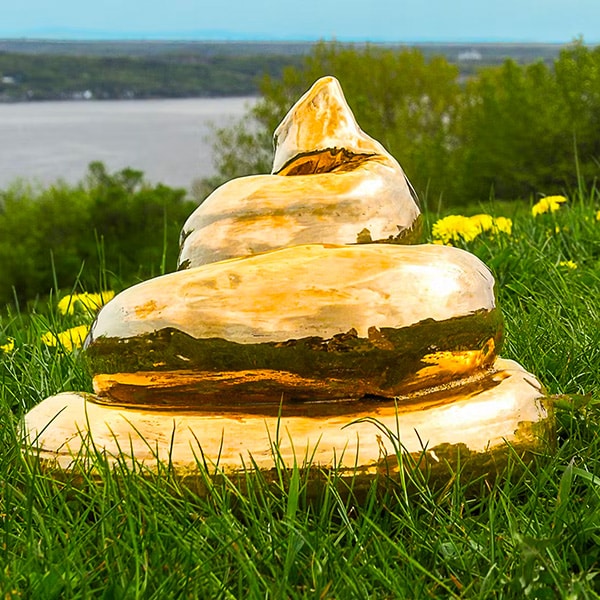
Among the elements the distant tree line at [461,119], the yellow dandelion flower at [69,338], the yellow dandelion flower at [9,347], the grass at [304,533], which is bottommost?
the distant tree line at [461,119]

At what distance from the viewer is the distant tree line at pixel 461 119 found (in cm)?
1498

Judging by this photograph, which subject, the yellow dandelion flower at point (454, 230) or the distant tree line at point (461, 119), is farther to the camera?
→ the distant tree line at point (461, 119)

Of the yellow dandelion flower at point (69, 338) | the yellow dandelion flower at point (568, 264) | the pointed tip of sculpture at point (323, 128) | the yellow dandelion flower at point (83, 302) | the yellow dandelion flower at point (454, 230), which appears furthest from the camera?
the yellow dandelion flower at point (454, 230)

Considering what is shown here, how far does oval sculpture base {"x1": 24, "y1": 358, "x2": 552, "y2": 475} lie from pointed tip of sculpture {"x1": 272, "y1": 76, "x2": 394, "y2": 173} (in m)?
0.65

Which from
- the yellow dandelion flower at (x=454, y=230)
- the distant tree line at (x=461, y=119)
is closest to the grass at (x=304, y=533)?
the yellow dandelion flower at (x=454, y=230)

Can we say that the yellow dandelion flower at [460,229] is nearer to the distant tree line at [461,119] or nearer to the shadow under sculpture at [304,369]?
the distant tree line at [461,119]

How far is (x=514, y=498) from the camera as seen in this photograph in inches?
66.9

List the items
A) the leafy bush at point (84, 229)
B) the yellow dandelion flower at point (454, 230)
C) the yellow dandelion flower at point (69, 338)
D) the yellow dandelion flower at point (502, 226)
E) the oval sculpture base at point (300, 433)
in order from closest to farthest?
the oval sculpture base at point (300, 433) < the yellow dandelion flower at point (69, 338) < the yellow dandelion flower at point (454, 230) < the yellow dandelion flower at point (502, 226) < the leafy bush at point (84, 229)

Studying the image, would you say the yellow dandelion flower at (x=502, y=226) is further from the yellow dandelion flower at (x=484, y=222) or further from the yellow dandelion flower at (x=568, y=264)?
the yellow dandelion flower at (x=568, y=264)

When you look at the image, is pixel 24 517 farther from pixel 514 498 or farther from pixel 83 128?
pixel 83 128

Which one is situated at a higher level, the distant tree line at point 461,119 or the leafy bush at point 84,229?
the distant tree line at point 461,119

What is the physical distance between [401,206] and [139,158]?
34732mm

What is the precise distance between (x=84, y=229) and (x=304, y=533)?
63.4ft

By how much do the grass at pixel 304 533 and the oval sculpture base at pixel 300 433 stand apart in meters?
0.04
